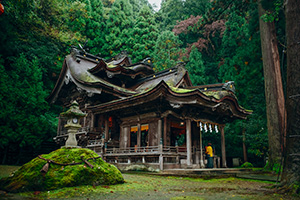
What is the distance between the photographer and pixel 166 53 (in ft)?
98.4

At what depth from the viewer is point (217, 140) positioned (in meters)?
25.5

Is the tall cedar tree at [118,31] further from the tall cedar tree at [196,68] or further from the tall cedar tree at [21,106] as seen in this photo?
the tall cedar tree at [21,106]

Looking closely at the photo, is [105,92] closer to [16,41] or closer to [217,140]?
[16,41]

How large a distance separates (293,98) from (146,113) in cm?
952

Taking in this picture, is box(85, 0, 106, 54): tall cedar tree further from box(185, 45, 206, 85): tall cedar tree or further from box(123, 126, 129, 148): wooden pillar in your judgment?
box(123, 126, 129, 148): wooden pillar

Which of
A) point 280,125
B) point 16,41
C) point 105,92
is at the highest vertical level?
point 16,41

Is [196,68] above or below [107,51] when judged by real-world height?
below

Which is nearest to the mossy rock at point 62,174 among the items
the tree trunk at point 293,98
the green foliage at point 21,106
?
the tree trunk at point 293,98

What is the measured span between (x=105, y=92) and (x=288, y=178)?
13.5m

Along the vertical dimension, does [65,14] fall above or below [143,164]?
above

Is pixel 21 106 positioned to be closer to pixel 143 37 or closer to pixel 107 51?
pixel 107 51

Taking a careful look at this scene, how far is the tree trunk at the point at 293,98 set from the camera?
5.76 metres

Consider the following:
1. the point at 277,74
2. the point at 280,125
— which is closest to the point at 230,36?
the point at 277,74

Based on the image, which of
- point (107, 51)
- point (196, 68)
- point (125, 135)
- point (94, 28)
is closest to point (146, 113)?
point (125, 135)
